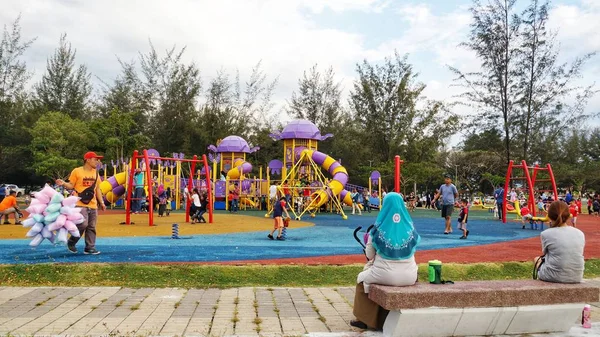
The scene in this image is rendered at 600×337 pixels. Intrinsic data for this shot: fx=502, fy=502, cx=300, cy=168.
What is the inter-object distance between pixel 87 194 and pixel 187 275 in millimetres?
3074

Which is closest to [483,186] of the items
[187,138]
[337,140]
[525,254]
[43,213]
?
[337,140]

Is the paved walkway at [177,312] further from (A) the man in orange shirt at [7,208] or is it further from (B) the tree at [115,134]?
(B) the tree at [115,134]

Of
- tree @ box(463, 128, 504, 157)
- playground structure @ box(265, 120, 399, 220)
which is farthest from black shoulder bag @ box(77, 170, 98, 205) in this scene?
tree @ box(463, 128, 504, 157)

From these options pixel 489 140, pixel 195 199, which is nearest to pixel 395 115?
pixel 489 140

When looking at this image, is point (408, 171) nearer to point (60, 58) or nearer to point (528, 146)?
point (528, 146)

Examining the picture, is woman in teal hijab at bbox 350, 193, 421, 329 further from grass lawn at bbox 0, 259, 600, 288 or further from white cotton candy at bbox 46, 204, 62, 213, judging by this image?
white cotton candy at bbox 46, 204, 62, 213

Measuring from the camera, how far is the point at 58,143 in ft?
115

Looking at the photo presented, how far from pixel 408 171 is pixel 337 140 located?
33.0ft

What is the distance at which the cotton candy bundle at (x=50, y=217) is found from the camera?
9.02 meters

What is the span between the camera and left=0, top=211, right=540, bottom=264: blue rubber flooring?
9.89m

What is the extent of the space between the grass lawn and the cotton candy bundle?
31.9 inches

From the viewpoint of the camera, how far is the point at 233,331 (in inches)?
207

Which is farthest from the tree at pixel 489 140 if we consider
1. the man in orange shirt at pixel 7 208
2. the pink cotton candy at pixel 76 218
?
the pink cotton candy at pixel 76 218

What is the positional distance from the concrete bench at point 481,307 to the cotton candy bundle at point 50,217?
20.7 feet
